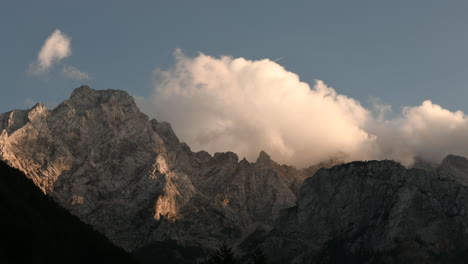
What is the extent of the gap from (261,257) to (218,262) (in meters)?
14.0

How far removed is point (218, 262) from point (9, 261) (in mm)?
65852

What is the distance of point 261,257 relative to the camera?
194000mm

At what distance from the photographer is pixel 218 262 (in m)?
197

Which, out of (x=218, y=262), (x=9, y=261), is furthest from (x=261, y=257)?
(x=9, y=261)

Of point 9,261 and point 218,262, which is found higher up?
point 218,262

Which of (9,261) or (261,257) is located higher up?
(261,257)

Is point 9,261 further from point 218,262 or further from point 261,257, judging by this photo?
point 261,257

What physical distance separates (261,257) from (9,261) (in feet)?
260

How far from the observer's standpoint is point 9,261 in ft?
645
